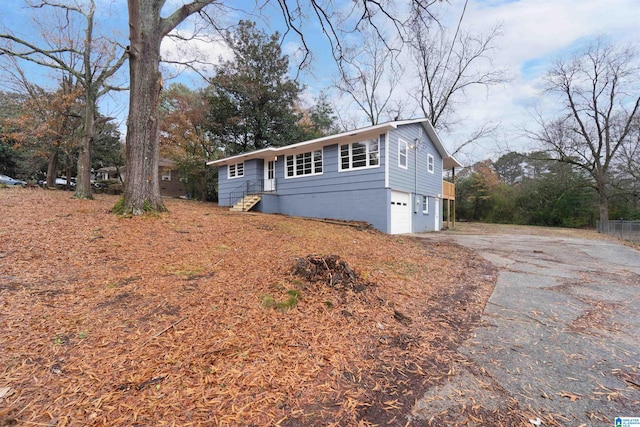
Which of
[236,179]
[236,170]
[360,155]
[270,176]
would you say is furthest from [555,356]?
[236,170]

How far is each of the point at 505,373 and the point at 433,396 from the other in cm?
71

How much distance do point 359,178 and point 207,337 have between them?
10.2 meters

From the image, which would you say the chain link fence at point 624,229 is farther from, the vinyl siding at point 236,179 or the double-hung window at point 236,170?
the double-hung window at point 236,170

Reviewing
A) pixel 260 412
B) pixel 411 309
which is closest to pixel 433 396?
pixel 260 412

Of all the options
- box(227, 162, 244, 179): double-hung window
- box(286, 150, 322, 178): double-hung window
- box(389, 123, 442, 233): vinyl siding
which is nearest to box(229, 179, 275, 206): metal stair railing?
box(227, 162, 244, 179): double-hung window

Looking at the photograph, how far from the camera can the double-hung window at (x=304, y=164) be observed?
13.3 metres

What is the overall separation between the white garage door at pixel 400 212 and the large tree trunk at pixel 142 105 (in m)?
8.81

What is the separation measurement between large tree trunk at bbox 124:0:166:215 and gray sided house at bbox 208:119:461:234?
6988 millimetres

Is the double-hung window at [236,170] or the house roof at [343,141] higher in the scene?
the house roof at [343,141]

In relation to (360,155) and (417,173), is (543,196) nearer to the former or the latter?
(417,173)

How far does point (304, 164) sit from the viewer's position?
45.6 feet

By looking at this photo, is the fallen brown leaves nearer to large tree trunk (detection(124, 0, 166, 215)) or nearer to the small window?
large tree trunk (detection(124, 0, 166, 215))

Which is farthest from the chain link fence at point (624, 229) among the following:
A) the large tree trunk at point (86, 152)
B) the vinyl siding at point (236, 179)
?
the large tree trunk at point (86, 152)

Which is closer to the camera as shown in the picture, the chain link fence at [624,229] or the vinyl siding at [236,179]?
the chain link fence at [624,229]
